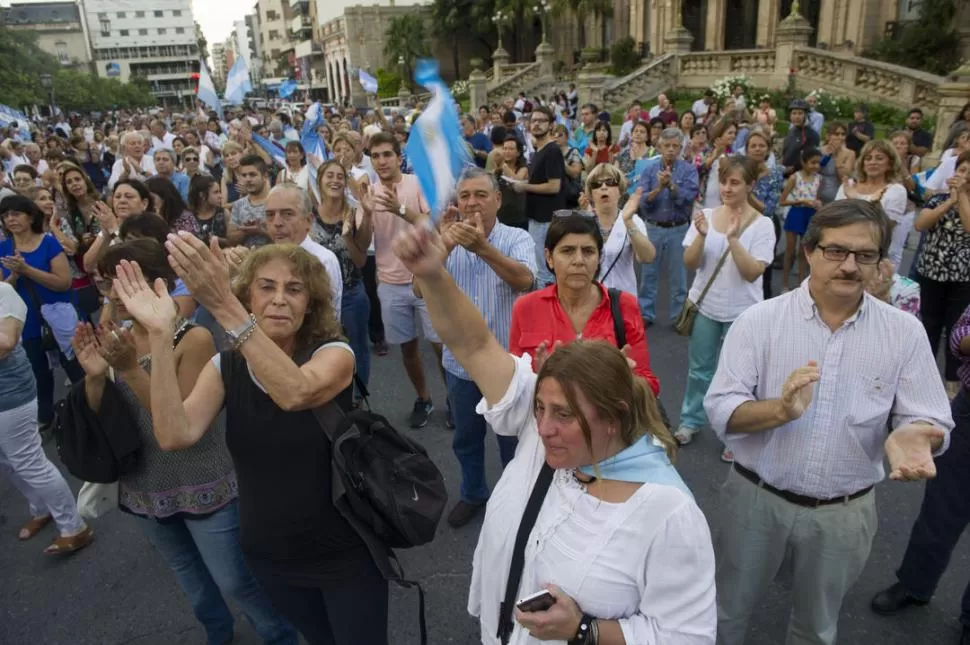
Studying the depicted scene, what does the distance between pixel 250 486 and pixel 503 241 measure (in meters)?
1.91

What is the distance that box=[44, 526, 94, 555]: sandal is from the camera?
12.3ft

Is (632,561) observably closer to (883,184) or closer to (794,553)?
(794,553)

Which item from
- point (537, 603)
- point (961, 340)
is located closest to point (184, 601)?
point (537, 603)

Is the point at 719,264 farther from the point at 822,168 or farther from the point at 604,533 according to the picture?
the point at 822,168

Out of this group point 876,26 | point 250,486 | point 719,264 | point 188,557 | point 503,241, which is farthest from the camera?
point 876,26

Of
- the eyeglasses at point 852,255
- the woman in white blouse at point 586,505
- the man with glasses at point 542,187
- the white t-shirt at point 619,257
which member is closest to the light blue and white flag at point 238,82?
the man with glasses at point 542,187

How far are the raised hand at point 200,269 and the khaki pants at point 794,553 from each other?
6.31 ft

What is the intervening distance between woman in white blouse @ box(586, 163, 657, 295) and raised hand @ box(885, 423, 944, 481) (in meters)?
2.50

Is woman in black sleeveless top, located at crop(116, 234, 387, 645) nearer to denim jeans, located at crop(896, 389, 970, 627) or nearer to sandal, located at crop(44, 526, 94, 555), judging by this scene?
sandal, located at crop(44, 526, 94, 555)

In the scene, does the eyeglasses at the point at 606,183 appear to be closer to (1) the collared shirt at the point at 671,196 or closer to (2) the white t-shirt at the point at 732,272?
(2) the white t-shirt at the point at 732,272

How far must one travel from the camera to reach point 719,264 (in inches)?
163

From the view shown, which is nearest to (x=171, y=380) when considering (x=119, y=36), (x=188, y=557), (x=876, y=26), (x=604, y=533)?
(x=188, y=557)

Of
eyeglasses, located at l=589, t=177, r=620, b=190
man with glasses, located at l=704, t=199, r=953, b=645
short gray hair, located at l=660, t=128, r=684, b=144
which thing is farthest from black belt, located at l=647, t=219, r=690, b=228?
man with glasses, located at l=704, t=199, r=953, b=645

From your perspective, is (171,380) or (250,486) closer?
(171,380)
